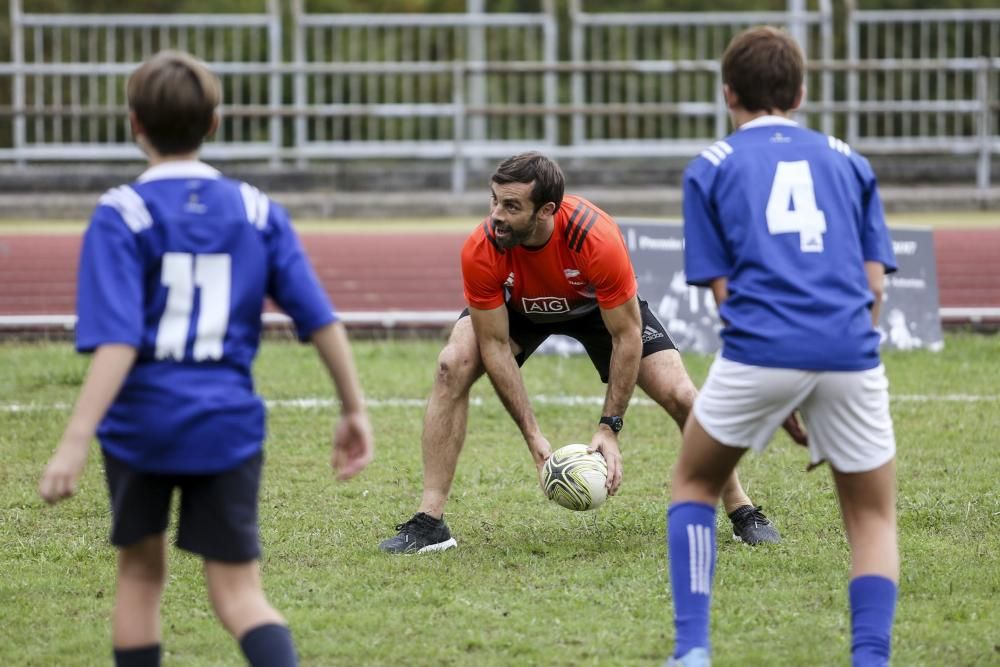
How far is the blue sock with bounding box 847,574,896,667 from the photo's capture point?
12.9 ft

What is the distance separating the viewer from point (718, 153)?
3949mm

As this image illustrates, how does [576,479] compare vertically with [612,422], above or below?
below

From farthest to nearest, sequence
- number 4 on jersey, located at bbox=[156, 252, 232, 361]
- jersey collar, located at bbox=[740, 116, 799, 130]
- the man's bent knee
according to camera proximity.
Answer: the man's bent knee, jersey collar, located at bbox=[740, 116, 799, 130], number 4 on jersey, located at bbox=[156, 252, 232, 361]

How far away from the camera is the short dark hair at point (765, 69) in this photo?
3.92m

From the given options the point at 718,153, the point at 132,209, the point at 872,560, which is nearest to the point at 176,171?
the point at 132,209

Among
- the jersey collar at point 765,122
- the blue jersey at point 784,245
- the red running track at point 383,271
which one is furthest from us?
the red running track at point 383,271

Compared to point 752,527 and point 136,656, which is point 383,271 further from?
point 136,656

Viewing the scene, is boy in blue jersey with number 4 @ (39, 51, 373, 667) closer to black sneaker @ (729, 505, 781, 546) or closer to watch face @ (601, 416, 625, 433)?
watch face @ (601, 416, 625, 433)

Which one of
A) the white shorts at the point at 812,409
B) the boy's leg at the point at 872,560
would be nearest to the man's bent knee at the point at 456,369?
the white shorts at the point at 812,409

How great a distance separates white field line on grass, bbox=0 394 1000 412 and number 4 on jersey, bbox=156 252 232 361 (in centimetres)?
520

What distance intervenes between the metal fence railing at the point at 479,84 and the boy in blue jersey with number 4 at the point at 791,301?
Result: 12.2 meters

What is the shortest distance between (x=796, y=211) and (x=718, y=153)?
27cm

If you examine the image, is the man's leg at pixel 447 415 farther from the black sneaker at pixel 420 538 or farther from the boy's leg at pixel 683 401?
the boy's leg at pixel 683 401

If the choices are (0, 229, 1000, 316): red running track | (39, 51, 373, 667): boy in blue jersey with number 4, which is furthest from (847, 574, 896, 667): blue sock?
(0, 229, 1000, 316): red running track
